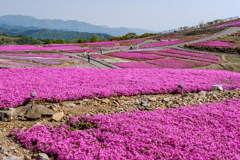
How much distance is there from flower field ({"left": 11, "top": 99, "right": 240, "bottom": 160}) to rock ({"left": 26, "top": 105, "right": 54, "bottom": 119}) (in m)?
1.21

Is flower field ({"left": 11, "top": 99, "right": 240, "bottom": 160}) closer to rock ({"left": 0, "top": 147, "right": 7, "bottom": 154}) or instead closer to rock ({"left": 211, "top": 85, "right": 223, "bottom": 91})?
rock ({"left": 0, "top": 147, "right": 7, "bottom": 154})

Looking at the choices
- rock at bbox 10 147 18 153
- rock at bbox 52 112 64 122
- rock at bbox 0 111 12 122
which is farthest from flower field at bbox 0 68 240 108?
rock at bbox 10 147 18 153

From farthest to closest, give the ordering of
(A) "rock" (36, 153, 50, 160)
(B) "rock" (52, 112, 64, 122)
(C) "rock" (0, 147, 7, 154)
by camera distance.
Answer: (B) "rock" (52, 112, 64, 122)
(C) "rock" (0, 147, 7, 154)
(A) "rock" (36, 153, 50, 160)

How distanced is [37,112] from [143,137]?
531 centimetres

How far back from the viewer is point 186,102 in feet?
37.8

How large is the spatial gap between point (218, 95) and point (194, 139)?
706 cm

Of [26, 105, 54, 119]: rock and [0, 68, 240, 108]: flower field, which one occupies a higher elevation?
[0, 68, 240, 108]: flower field

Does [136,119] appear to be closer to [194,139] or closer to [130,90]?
[194,139]

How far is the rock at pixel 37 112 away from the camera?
8.84 metres

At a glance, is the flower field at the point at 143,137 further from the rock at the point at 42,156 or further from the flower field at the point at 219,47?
the flower field at the point at 219,47

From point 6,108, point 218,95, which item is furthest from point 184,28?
point 6,108

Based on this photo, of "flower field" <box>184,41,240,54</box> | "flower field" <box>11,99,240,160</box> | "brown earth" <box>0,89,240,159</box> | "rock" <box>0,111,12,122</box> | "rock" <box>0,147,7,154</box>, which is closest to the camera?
"rock" <box>0,147,7,154</box>

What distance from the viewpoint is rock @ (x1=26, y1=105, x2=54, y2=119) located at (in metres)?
8.84

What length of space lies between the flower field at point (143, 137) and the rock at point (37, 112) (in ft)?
3.95
